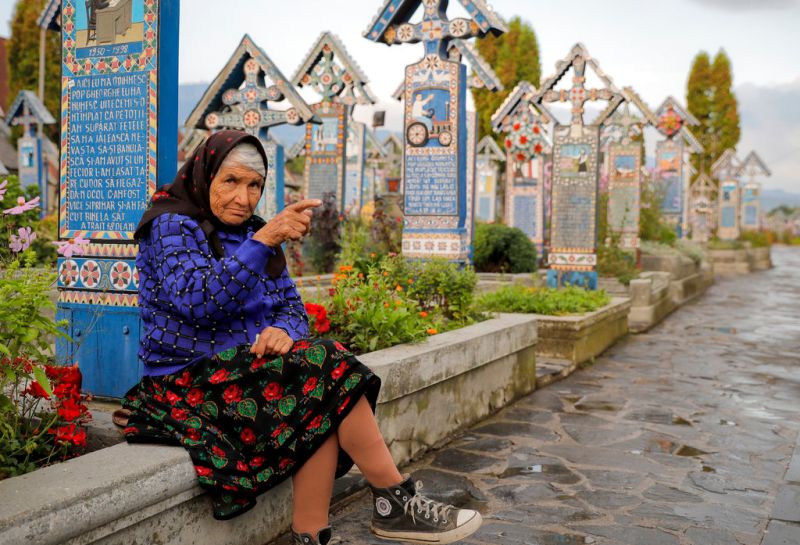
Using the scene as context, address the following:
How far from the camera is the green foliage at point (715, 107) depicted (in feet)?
143

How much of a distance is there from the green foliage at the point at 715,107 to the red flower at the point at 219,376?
145 feet

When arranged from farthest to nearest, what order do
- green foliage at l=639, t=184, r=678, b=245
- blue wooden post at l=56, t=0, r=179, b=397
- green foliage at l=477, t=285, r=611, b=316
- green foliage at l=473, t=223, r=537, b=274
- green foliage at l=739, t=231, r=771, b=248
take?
green foliage at l=739, t=231, r=771, b=248 → green foliage at l=639, t=184, r=678, b=245 → green foliage at l=473, t=223, r=537, b=274 → green foliage at l=477, t=285, r=611, b=316 → blue wooden post at l=56, t=0, r=179, b=397

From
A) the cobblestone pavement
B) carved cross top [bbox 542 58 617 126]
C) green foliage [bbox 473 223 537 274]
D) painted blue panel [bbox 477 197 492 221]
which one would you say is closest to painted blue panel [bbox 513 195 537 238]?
painted blue panel [bbox 477 197 492 221]

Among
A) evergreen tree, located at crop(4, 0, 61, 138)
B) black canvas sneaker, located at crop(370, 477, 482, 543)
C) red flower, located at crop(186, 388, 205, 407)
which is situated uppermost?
evergreen tree, located at crop(4, 0, 61, 138)

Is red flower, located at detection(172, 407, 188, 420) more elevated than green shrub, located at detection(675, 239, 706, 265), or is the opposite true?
green shrub, located at detection(675, 239, 706, 265)

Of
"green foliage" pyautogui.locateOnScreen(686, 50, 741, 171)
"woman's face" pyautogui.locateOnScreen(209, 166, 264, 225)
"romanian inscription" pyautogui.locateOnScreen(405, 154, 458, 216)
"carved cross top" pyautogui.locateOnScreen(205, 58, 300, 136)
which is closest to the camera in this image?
"woman's face" pyautogui.locateOnScreen(209, 166, 264, 225)

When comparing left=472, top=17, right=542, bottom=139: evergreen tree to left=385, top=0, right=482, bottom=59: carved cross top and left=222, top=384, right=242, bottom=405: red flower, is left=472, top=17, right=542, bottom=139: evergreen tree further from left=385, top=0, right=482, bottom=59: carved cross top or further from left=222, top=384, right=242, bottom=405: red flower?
left=222, top=384, right=242, bottom=405: red flower

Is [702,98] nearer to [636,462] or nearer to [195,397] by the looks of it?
[636,462]

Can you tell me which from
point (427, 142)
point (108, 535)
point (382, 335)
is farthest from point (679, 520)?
point (427, 142)

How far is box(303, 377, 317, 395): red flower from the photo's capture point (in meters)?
2.94

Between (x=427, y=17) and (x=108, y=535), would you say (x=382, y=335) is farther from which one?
(x=427, y=17)

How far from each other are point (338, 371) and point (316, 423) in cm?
21

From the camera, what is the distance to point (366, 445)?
9.92 feet

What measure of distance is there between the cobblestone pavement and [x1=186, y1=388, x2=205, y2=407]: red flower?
100cm
